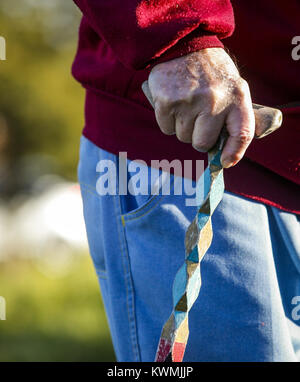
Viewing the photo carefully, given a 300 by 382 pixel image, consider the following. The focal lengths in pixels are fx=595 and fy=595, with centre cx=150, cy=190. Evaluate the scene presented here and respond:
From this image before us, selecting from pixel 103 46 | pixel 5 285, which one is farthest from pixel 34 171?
pixel 103 46

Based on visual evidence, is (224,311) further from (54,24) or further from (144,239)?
(54,24)

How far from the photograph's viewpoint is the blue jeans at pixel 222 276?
3.79ft

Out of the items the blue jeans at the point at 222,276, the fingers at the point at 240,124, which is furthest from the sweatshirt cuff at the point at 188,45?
the blue jeans at the point at 222,276

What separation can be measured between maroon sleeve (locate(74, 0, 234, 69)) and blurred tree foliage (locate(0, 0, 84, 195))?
16.3ft

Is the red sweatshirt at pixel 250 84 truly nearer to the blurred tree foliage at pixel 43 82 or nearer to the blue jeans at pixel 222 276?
the blue jeans at pixel 222 276

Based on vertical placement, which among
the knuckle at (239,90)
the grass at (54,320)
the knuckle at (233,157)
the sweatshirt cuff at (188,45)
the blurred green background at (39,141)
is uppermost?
the blurred green background at (39,141)

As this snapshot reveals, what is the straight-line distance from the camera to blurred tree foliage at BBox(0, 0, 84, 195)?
5.97 metres

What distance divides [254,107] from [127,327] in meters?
0.57

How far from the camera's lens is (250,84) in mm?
1191

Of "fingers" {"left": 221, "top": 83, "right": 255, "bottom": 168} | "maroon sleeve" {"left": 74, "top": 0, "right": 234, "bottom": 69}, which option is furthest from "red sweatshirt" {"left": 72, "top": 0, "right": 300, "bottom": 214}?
"fingers" {"left": 221, "top": 83, "right": 255, "bottom": 168}

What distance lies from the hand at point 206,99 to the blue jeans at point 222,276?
22 cm

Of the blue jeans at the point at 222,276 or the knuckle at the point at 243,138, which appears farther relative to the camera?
the blue jeans at the point at 222,276

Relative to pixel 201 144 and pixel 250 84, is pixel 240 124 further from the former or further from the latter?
pixel 250 84

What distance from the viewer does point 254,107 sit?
1025 mm
